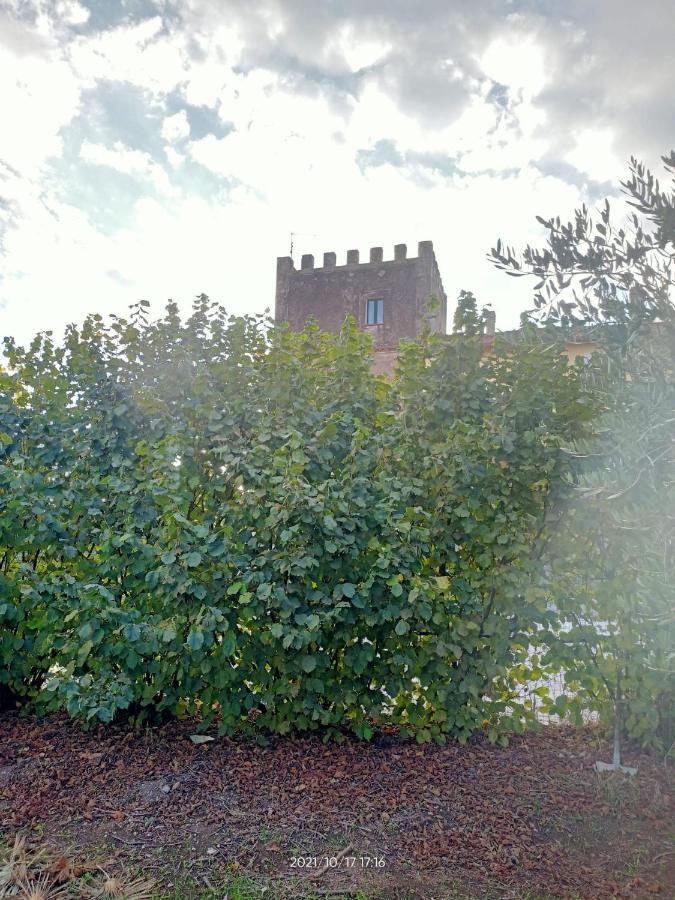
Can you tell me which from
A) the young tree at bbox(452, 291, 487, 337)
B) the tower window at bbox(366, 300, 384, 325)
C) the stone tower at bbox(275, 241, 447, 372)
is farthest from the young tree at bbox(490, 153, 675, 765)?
the tower window at bbox(366, 300, 384, 325)

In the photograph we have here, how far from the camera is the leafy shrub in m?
3.19

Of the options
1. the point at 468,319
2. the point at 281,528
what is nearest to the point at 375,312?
the point at 468,319

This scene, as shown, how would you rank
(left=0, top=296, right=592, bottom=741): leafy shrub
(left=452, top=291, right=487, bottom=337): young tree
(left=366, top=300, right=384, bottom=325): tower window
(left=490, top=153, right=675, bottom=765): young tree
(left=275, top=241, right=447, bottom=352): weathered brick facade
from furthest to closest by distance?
(left=366, top=300, right=384, bottom=325): tower window
(left=275, top=241, right=447, bottom=352): weathered brick facade
(left=452, top=291, right=487, bottom=337): young tree
(left=0, top=296, right=592, bottom=741): leafy shrub
(left=490, top=153, right=675, bottom=765): young tree

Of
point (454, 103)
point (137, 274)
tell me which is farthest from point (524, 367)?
point (137, 274)

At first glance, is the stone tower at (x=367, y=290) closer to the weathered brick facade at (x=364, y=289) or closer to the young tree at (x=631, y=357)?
the weathered brick facade at (x=364, y=289)

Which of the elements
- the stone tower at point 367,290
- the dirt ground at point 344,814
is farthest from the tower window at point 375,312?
the dirt ground at point 344,814

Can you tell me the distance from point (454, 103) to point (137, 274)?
2.96 m

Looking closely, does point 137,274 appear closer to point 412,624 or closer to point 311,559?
point 311,559

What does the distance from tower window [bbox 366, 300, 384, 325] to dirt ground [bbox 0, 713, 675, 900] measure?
21.2 m

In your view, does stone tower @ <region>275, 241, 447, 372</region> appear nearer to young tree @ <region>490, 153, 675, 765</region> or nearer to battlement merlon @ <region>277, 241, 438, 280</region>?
battlement merlon @ <region>277, 241, 438, 280</region>

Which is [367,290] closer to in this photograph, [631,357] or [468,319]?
[468,319]

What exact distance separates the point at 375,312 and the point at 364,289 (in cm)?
115

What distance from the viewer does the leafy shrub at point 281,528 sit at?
3191 mm

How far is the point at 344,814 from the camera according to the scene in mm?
2871
